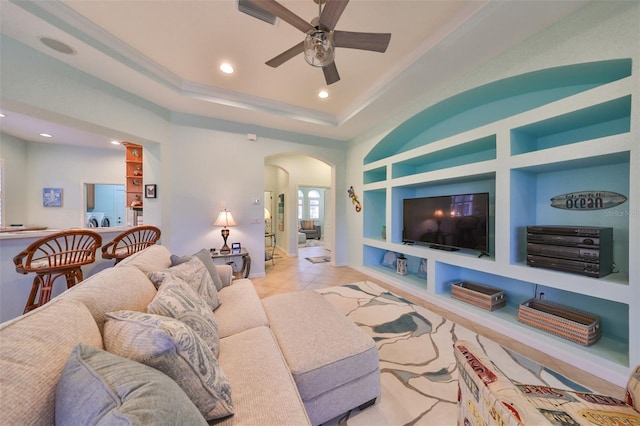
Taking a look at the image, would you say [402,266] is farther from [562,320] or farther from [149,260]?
[149,260]

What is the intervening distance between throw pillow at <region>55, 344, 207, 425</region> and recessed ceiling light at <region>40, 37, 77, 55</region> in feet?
9.52

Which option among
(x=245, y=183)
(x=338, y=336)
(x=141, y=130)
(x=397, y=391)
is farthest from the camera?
(x=245, y=183)

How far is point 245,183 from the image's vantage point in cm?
391

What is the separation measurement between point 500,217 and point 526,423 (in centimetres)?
222

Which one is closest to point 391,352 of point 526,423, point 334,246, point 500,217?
point 526,423

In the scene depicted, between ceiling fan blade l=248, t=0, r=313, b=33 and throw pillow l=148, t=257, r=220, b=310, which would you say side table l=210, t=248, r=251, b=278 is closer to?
throw pillow l=148, t=257, r=220, b=310

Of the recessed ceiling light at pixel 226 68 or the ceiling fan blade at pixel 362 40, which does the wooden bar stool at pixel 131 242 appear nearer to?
the recessed ceiling light at pixel 226 68

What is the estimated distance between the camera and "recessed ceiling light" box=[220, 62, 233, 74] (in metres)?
2.57

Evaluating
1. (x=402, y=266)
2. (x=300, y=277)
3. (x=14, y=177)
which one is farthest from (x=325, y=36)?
(x=14, y=177)

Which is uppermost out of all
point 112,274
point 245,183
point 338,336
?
point 245,183

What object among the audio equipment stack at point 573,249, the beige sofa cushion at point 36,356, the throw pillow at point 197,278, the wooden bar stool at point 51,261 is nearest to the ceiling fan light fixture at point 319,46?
the throw pillow at point 197,278

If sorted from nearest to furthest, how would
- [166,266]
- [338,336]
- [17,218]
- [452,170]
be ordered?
[338,336] → [166,266] → [452,170] → [17,218]

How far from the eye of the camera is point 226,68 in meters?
2.62

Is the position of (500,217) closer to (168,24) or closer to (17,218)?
(168,24)
